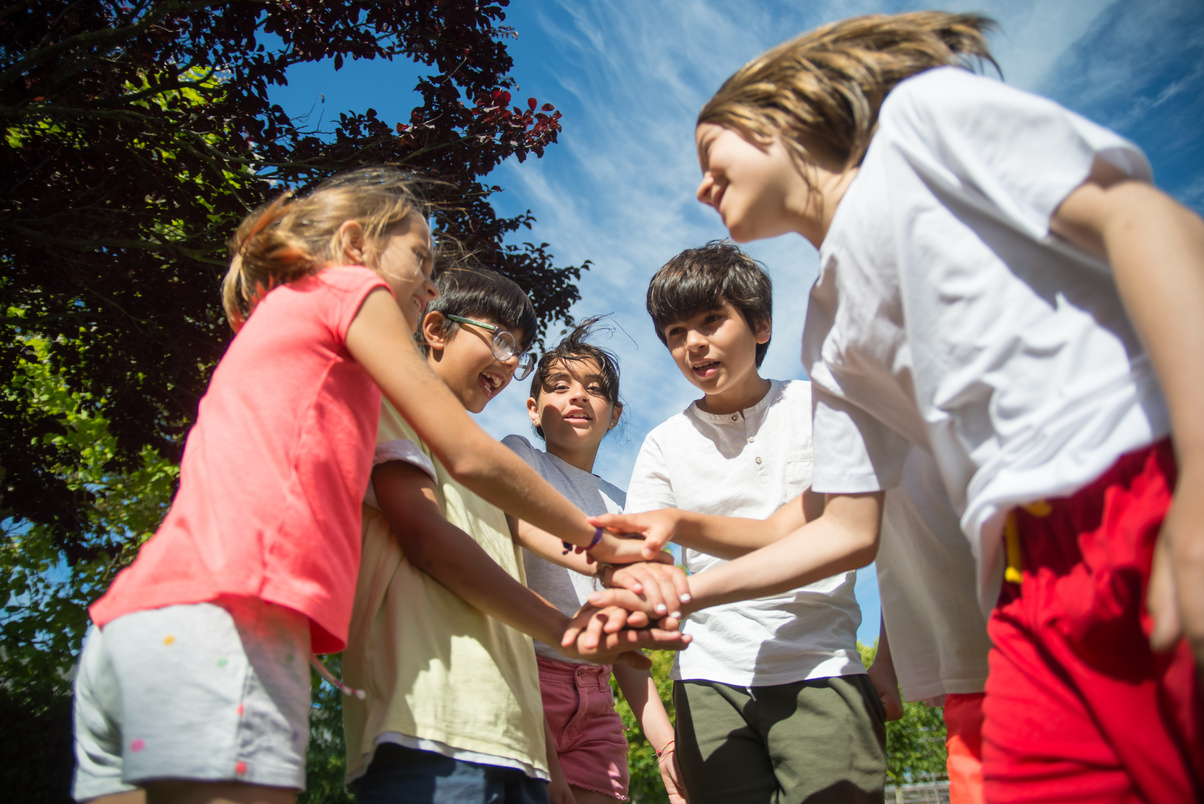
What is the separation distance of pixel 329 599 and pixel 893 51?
160 cm

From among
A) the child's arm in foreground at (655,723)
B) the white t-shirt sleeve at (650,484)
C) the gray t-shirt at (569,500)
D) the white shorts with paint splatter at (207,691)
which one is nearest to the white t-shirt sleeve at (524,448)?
the gray t-shirt at (569,500)

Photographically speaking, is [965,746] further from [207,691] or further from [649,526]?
[207,691]

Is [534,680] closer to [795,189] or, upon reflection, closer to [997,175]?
[795,189]

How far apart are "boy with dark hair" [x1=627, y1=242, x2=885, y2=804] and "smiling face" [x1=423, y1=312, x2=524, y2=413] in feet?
2.19

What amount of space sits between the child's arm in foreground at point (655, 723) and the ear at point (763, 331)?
56.6 inches

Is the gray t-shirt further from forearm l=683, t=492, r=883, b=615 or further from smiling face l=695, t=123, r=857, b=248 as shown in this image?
smiling face l=695, t=123, r=857, b=248

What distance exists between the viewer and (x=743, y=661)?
2486 millimetres

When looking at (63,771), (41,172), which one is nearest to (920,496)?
(41,172)

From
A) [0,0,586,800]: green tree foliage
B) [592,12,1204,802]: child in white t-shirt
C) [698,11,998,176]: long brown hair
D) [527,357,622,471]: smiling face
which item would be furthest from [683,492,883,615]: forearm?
[0,0,586,800]: green tree foliage

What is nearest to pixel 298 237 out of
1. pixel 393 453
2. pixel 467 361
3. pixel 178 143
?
pixel 393 453

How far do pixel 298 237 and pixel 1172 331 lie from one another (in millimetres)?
1841

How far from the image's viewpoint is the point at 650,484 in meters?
2.97

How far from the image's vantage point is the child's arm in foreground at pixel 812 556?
1.77 metres

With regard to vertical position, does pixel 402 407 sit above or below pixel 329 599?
above
